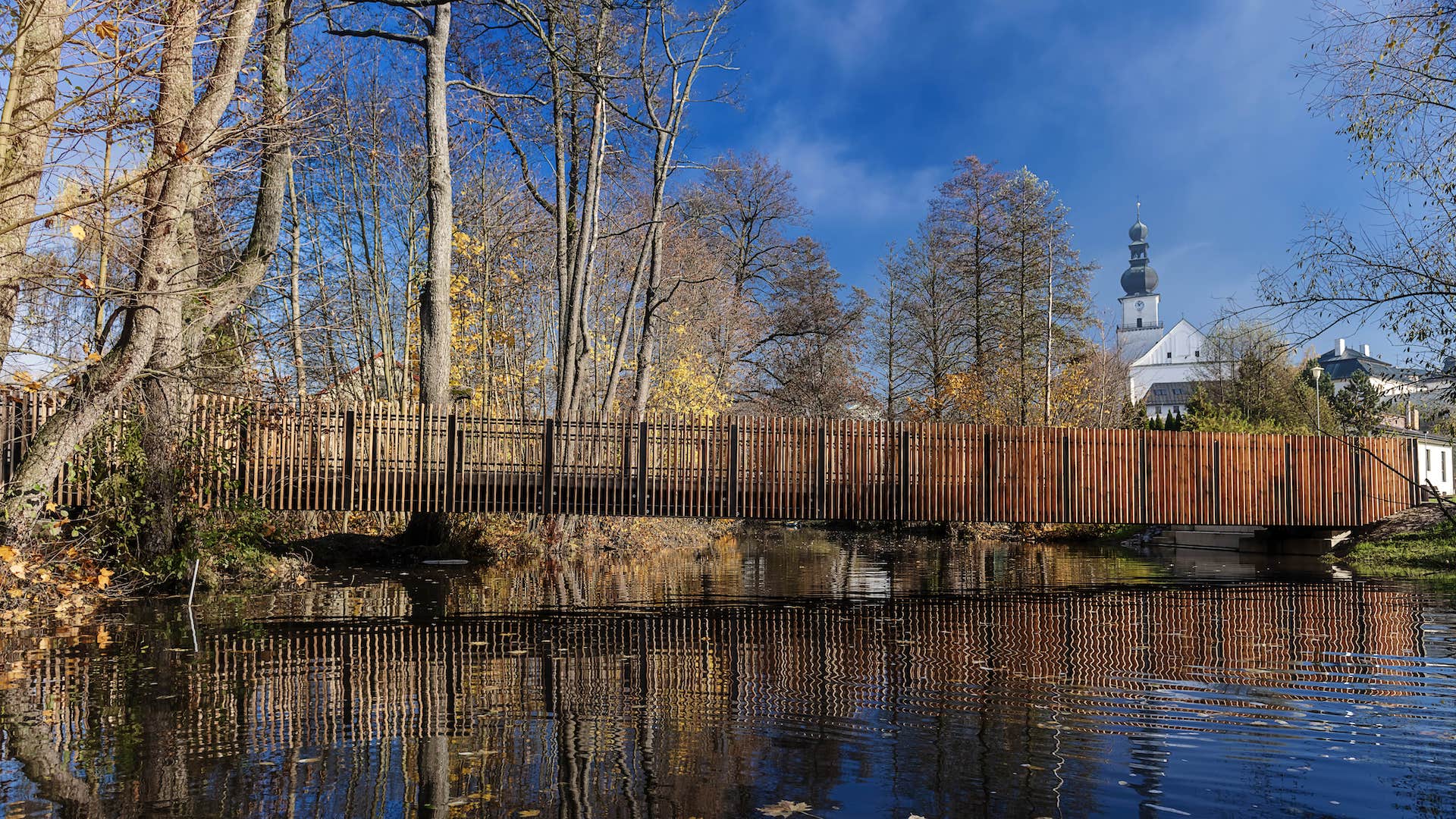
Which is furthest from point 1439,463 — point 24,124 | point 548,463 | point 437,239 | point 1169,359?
point 1169,359

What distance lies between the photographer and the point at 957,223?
26.5m

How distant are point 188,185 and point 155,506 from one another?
13.7 feet

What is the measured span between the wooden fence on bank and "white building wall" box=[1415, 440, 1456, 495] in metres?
4.22

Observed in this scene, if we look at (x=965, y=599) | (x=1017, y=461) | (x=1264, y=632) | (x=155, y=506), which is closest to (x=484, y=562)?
(x=155, y=506)

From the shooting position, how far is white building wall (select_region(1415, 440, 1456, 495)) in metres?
20.0

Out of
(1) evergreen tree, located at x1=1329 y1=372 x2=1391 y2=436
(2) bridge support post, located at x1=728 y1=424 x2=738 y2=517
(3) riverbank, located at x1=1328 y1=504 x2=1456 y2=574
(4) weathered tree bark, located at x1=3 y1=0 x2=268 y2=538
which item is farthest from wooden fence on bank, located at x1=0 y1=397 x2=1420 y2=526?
(1) evergreen tree, located at x1=1329 y1=372 x2=1391 y2=436

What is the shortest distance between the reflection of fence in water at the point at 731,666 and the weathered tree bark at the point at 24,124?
2804 mm

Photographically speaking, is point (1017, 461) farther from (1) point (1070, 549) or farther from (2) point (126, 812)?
(2) point (126, 812)

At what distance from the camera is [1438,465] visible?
21.1 metres

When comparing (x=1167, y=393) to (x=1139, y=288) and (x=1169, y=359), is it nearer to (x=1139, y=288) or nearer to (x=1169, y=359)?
(x=1169, y=359)

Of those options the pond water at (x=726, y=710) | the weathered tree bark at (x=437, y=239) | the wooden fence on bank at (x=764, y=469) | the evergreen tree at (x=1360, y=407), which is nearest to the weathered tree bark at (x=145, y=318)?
the pond water at (x=726, y=710)

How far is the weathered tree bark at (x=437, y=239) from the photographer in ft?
45.0

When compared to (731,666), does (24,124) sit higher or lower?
higher

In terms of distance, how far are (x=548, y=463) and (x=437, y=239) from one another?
12.2ft
